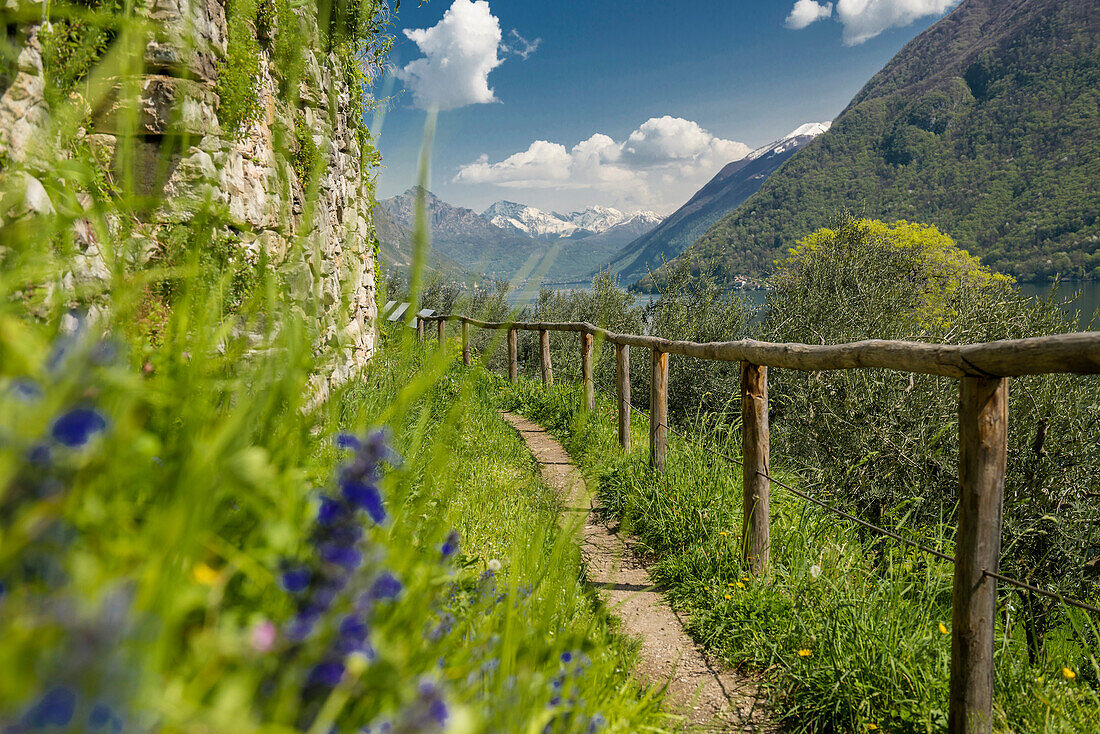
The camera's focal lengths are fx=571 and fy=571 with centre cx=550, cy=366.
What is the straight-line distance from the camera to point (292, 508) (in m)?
0.75

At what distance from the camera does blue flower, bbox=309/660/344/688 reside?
572mm

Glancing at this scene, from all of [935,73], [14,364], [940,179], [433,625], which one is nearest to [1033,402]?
[433,625]

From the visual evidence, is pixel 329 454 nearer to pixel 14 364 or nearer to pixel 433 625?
pixel 433 625

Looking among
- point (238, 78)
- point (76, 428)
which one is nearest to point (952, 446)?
point (238, 78)

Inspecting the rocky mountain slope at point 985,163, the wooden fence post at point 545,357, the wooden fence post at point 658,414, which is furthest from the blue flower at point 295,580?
the rocky mountain slope at point 985,163

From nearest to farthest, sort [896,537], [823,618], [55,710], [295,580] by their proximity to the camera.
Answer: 1. [55,710]
2. [295,580]
3. [896,537]
4. [823,618]

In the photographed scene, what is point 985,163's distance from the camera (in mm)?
108500

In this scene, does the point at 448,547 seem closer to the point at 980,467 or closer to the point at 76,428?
the point at 76,428

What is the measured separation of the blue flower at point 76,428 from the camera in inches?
18.8

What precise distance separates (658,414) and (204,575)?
424cm

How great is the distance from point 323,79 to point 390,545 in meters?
5.75

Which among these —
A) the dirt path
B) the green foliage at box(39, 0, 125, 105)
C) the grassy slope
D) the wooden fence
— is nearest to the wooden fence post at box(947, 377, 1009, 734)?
the wooden fence

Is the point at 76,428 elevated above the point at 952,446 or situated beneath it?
elevated above

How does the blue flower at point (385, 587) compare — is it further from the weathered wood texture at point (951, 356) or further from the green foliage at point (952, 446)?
the green foliage at point (952, 446)
